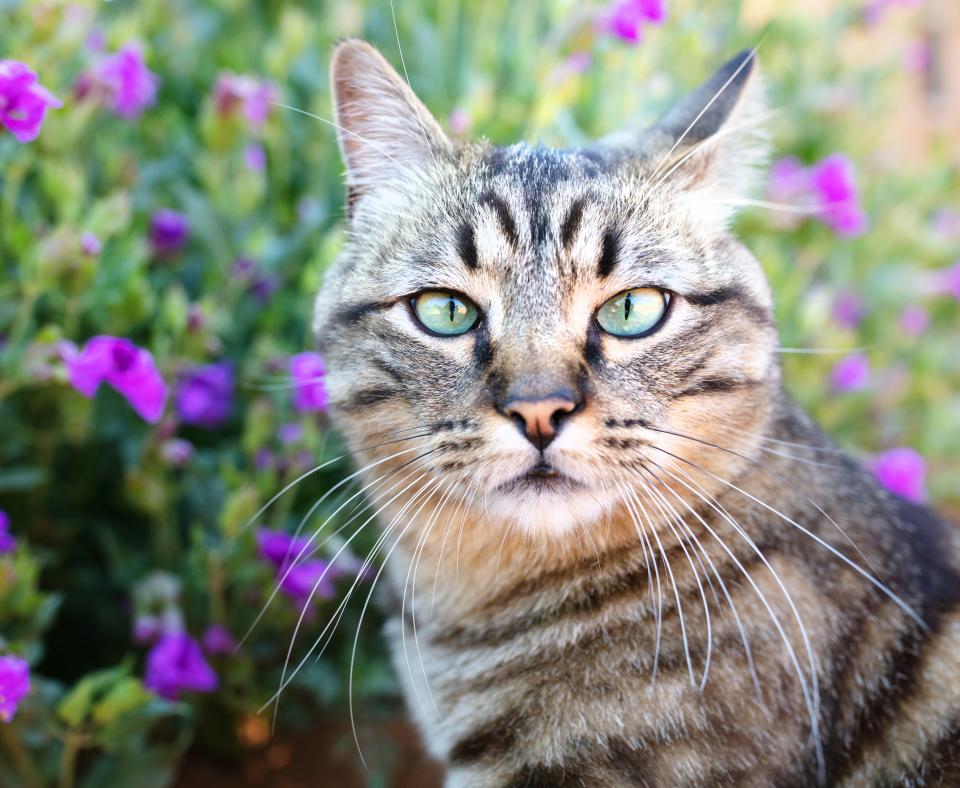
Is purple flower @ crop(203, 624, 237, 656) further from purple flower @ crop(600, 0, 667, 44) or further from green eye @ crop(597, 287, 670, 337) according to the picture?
purple flower @ crop(600, 0, 667, 44)

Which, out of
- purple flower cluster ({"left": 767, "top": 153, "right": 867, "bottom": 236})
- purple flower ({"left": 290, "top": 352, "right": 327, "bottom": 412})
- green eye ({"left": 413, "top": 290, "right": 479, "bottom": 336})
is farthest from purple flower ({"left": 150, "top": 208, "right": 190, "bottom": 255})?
purple flower cluster ({"left": 767, "top": 153, "right": 867, "bottom": 236})

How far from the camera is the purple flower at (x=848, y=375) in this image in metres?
2.84

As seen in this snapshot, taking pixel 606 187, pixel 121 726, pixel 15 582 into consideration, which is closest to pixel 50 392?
pixel 15 582

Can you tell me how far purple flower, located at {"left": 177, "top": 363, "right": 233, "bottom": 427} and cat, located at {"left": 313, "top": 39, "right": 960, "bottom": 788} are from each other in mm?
475

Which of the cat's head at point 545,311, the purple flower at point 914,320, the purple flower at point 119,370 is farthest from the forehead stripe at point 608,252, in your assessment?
the purple flower at point 914,320

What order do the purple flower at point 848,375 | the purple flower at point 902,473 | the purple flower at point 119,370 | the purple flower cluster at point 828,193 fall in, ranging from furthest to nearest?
1. the purple flower at point 848,375
2. the purple flower cluster at point 828,193
3. the purple flower at point 902,473
4. the purple flower at point 119,370

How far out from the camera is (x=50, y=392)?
75.3 inches

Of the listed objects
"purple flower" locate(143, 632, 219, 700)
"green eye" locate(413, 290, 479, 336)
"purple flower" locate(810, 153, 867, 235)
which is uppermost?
"purple flower" locate(810, 153, 867, 235)

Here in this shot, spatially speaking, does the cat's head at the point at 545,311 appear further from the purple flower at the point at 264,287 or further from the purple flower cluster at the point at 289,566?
the purple flower at the point at 264,287

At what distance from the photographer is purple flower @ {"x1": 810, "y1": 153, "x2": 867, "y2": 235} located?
8.53 ft

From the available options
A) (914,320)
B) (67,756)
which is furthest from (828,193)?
(67,756)

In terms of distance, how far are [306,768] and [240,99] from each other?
5.15 feet

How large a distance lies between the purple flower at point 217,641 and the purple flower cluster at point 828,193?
1.76 meters

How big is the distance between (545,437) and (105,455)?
1.34 meters
